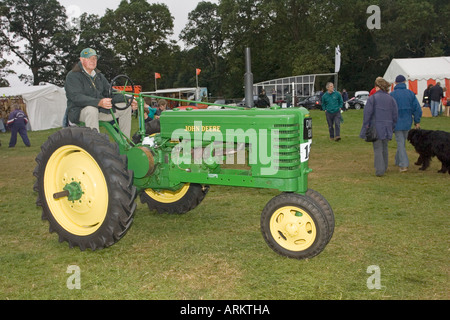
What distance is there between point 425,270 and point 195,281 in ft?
5.99

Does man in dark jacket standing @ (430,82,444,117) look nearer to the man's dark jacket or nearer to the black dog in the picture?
the black dog

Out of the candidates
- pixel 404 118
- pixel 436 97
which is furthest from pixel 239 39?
pixel 404 118

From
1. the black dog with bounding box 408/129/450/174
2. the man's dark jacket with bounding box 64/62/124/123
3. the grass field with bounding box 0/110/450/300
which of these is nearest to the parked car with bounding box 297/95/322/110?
the black dog with bounding box 408/129/450/174

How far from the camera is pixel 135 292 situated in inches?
128

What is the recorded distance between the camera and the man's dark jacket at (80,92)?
454 cm

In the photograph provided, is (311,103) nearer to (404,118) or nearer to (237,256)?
(404,118)

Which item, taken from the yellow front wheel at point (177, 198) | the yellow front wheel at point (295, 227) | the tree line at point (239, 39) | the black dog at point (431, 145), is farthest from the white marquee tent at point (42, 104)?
the yellow front wheel at point (295, 227)

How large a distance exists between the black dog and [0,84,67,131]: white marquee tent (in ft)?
67.0

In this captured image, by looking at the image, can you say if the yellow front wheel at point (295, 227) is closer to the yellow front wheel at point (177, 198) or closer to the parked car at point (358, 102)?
the yellow front wheel at point (177, 198)

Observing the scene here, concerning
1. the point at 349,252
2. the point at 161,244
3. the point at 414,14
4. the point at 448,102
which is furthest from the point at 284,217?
the point at 414,14

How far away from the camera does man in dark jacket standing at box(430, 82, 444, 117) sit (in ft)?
65.2

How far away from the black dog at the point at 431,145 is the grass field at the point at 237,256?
1.34m

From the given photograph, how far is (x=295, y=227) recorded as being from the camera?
3.79 meters
